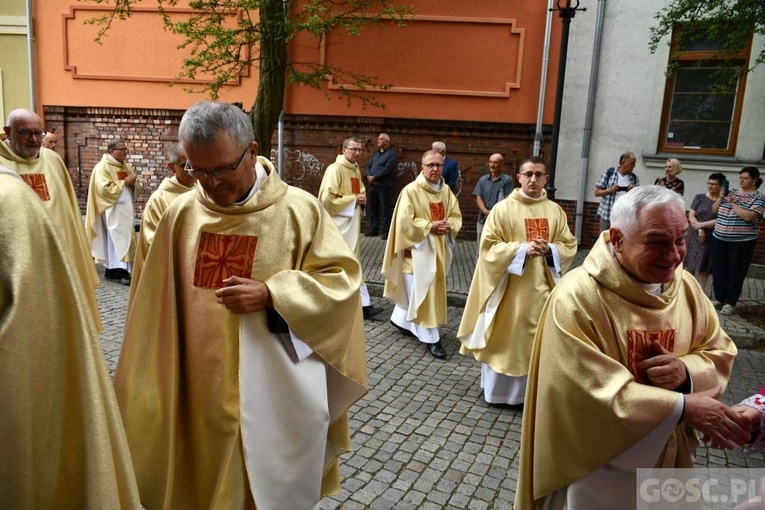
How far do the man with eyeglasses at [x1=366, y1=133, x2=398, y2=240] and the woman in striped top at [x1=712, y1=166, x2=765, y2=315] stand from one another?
629cm

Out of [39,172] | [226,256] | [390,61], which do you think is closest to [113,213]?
[39,172]

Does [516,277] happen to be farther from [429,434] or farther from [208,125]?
[208,125]

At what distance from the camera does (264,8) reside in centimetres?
925

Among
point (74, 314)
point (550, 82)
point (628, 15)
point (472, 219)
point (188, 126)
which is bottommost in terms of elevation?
point (472, 219)

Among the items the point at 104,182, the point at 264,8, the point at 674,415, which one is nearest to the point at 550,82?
the point at 264,8

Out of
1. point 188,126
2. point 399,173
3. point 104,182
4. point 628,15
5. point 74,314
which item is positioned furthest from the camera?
point 399,173

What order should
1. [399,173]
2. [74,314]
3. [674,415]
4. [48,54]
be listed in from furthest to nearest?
[48,54], [399,173], [674,415], [74,314]

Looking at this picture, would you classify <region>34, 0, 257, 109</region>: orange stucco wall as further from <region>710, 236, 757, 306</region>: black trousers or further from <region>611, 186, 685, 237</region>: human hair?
<region>611, 186, 685, 237</region>: human hair

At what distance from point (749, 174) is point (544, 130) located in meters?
4.77

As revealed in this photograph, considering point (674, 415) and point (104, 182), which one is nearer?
point (674, 415)

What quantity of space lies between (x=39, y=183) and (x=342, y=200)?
367 centimetres

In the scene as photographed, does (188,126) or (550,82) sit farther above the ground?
(550,82)

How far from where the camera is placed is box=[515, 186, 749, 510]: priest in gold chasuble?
2.08 meters

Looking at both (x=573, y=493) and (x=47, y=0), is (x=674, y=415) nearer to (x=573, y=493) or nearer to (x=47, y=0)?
(x=573, y=493)
